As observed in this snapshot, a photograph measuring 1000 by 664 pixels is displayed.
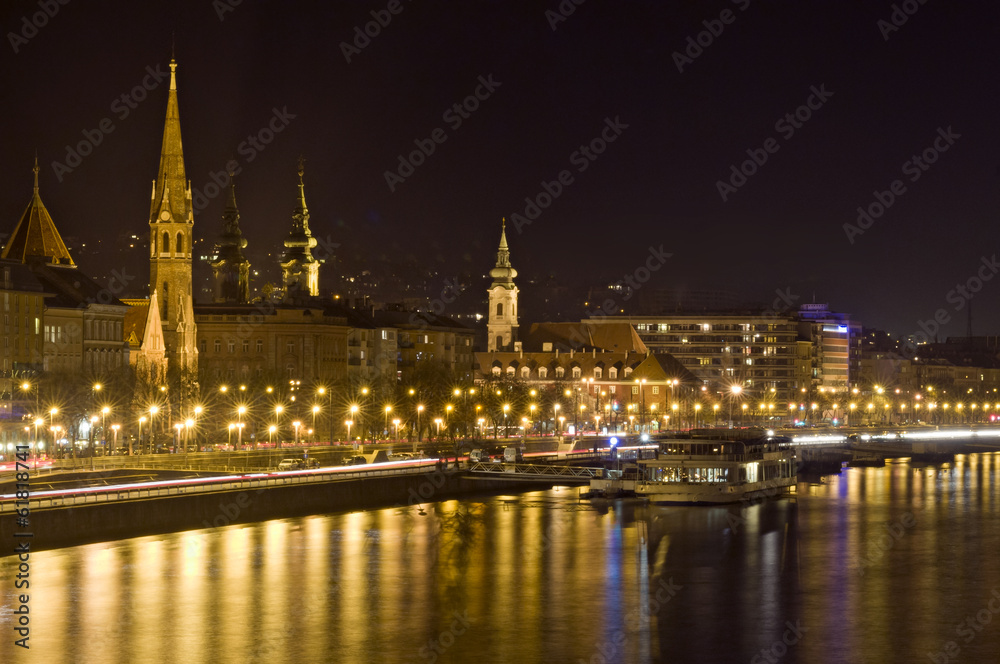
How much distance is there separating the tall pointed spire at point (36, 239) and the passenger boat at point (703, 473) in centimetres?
5480

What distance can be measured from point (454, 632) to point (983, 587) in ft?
72.5

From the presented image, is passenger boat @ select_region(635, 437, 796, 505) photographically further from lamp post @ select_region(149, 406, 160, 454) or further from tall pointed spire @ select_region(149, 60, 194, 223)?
tall pointed spire @ select_region(149, 60, 194, 223)

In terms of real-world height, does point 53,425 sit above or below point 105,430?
above

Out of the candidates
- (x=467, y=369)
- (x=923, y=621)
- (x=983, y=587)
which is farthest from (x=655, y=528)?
(x=467, y=369)

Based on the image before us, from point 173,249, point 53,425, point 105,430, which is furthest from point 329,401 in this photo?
point 53,425

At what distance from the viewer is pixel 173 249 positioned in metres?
128

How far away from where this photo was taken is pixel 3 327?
4242 inches

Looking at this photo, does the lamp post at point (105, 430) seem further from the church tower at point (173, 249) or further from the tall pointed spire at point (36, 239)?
the tall pointed spire at point (36, 239)

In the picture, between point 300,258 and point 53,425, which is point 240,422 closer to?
point 53,425

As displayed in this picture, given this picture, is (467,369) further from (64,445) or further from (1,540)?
(1,540)

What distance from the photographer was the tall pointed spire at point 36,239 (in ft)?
419

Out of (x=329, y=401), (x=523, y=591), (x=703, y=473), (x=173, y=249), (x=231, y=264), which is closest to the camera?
(x=523, y=591)

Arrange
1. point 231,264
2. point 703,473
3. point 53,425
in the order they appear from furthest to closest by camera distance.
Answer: point 231,264, point 703,473, point 53,425

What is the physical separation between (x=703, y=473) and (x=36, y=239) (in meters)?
60.4
